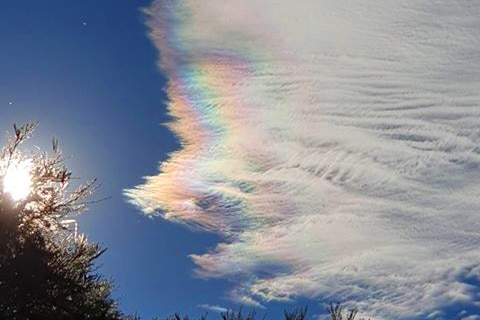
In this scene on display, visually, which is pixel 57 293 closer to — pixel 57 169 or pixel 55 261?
pixel 55 261

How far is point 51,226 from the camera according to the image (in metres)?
24.6

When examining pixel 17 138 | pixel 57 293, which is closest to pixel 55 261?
pixel 57 293

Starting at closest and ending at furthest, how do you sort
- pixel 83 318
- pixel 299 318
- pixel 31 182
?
pixel 31 182 < pixel 83 318 < pixel 299 318

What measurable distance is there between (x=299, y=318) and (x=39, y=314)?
51.7 feet

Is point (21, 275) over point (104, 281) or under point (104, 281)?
under

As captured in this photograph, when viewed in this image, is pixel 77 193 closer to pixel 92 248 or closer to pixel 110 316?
pixel 92 248

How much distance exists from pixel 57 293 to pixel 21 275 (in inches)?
65.1

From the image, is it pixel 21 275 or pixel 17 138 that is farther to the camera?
pixel 17 138

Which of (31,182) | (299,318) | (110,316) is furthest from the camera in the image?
(299,318)

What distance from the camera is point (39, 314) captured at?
23.5m

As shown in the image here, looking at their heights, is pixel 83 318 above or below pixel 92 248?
below

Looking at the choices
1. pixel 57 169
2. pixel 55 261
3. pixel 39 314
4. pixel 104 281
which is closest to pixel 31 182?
pixel 57 169

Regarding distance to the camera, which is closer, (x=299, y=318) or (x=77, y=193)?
(x=77, y=193)

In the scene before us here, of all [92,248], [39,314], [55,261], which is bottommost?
[39,314]
